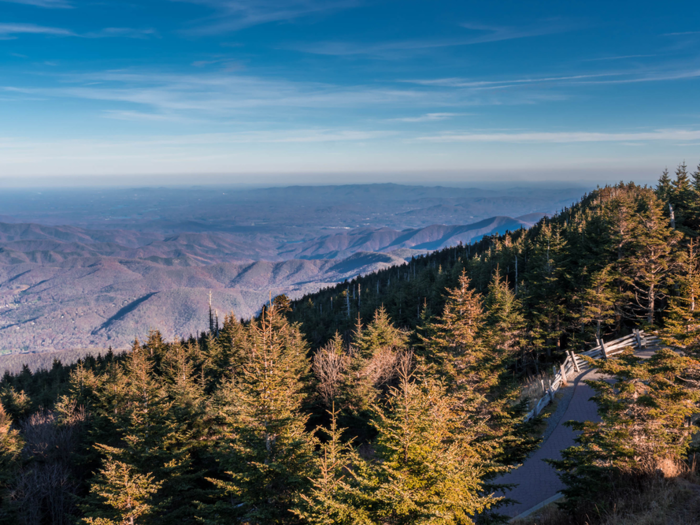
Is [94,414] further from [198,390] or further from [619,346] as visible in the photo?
[619,346]

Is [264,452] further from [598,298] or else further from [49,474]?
[598,298]

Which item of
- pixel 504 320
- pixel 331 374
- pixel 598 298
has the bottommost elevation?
pixel 331 374

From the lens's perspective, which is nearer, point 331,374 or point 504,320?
point 504,320

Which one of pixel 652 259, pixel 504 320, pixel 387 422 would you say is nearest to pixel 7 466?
pixel 387 422

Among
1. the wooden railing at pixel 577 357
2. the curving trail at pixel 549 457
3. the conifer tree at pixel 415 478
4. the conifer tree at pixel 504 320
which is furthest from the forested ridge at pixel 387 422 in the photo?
the wooden railing at pixel 577 357

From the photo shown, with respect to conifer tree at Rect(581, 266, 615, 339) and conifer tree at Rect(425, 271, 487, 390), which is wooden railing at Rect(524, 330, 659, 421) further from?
conifer tree at Rect(425, 271, 487, 390)
